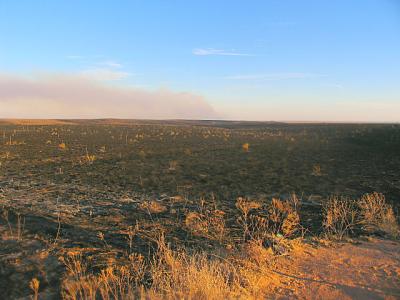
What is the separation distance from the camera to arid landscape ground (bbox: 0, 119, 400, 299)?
170 inches

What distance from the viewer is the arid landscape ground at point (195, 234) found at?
4.31 m

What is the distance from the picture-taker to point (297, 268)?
4.96 meters

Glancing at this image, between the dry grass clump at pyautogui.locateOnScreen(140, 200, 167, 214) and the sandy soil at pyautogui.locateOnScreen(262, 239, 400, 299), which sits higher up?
the sandy soil at pyautogui.locateOnScreen(262, 239, 400, 299)

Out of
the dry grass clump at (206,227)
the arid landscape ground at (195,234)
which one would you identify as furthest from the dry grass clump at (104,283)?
the dry grass clump at (206,227)

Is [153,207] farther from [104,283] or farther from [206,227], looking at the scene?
[104,283]

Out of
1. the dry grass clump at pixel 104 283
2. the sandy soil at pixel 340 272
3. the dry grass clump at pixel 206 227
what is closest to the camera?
the dry grass clump at pixel 104 283

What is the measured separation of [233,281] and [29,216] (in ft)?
16.9

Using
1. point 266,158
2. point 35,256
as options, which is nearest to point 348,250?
point 35,256

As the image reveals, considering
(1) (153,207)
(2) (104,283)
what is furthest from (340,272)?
(1) (153,207)

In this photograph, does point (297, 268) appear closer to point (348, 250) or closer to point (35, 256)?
point (348, 250)

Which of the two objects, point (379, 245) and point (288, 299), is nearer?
Answer: point (288, 299)

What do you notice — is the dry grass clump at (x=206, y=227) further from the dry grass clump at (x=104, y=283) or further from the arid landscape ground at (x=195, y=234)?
the dry grass clump at (x=104, y=283)

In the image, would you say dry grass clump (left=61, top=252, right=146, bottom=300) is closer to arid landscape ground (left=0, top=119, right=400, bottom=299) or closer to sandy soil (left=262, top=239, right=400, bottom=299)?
arid landscape ground (left=0, top=119, right=400, bottom=299)

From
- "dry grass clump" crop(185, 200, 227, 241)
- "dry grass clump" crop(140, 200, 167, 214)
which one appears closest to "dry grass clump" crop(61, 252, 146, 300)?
"dry grass clump" crop(185, 200, 227, 241)
